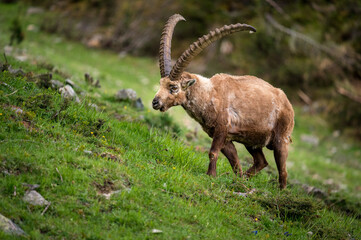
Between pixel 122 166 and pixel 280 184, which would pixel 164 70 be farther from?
pixel 280 184

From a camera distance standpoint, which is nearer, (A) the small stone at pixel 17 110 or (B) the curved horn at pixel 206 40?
(A) the small stone at pixel 17 110

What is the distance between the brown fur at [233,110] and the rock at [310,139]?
460 inches

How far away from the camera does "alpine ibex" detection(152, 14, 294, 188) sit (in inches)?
329

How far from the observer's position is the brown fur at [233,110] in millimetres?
8391

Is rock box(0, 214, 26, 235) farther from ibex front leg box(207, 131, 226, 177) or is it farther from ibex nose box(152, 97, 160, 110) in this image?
ibex front leg box(207, 131, 226, 177)

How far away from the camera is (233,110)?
8.60 m

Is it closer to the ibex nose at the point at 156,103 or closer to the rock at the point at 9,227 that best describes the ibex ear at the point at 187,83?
the ibex nose at the point at 156,103

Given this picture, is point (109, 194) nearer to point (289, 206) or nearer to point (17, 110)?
point (17, 110)

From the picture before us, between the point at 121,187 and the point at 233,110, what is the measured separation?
3055mm

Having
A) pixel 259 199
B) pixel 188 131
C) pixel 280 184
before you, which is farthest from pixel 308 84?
pixel 259 199

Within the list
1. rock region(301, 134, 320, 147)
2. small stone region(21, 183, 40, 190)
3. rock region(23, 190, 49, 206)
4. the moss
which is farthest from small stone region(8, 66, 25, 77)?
rock region(301, 134, 320, 147)

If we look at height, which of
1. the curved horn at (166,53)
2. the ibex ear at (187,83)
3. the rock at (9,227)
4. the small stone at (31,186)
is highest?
the curved horn at (166,53)

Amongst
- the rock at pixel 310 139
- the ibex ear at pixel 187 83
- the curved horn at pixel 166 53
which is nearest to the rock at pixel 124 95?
the curved horn at pixel 166 53

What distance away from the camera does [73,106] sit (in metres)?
8.79
